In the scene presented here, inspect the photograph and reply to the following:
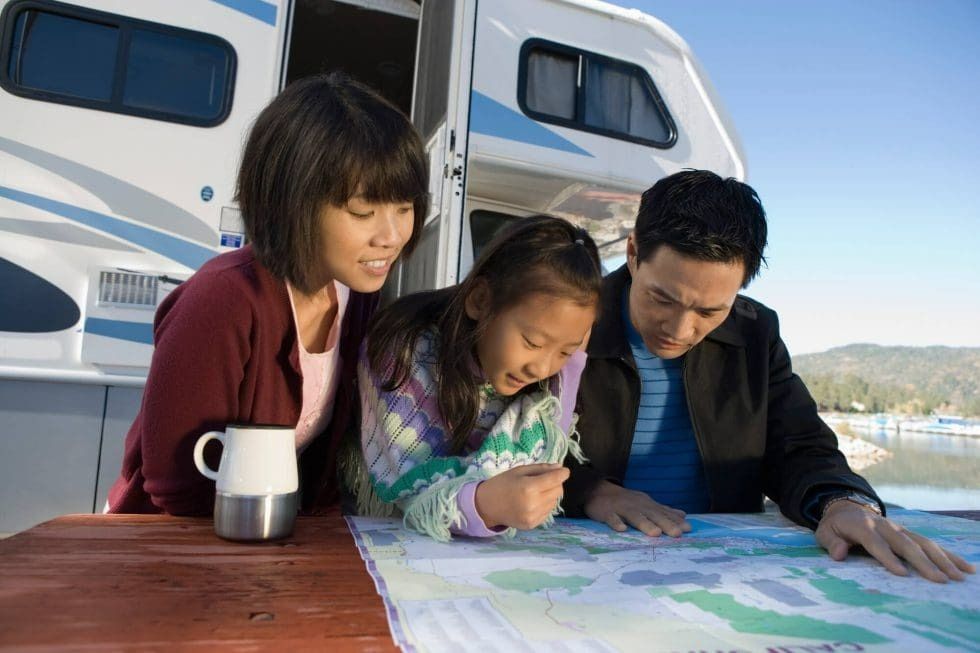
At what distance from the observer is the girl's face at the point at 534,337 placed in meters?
1.27

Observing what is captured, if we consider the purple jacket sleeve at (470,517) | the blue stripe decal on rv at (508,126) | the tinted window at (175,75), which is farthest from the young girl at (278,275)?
the blue stripe decal on rv at (508,126)

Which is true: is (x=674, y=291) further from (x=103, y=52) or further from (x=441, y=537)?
(x=103, y=52)

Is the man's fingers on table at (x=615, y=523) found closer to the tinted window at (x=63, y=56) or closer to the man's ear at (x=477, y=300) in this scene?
the man's ear at (x=477, y=300)

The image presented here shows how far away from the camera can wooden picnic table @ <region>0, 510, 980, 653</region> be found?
1.90ft

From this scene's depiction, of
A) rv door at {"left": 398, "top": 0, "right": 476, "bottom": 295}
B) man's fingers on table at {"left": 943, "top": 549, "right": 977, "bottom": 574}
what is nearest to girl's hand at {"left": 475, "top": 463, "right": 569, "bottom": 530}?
man's fingers on table at {"left": 943, "top": 549, "right": 977, "bottom": 574}

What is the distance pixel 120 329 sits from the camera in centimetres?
256

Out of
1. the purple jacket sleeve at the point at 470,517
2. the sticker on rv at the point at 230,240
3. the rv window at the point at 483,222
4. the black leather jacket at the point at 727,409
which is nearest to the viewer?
the purple jacket sleeve at the point at 470,517

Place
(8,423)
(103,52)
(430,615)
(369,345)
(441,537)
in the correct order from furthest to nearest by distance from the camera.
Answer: (103,52) < (8,423) < (369,345) < (441,537) < (430,615)

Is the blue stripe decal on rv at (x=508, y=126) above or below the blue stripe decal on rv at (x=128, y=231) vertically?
above

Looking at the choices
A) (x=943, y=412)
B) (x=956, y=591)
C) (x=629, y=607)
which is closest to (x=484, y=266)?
(x=629, y=607)

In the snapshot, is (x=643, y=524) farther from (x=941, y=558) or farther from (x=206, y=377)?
(x=206, y=377)

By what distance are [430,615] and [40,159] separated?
8.86 feet

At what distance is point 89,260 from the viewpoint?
8.45 feet

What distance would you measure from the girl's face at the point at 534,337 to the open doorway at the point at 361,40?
8.07 ft
